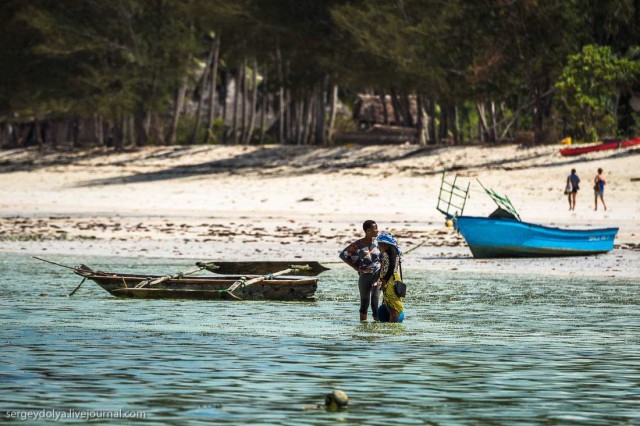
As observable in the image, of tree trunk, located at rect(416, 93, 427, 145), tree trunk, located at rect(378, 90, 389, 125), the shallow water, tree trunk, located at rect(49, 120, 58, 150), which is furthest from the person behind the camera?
tree trunk, located at rect(49, 120, 58, 150)

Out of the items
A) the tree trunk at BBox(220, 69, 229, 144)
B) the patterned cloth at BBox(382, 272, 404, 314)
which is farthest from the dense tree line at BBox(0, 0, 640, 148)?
the patterned cloth at BBox(382, 272, 404, 314)

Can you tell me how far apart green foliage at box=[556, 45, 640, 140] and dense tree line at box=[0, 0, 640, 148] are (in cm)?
7

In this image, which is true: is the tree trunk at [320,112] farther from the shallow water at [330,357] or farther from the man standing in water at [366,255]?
the man standing in water at [366,255]

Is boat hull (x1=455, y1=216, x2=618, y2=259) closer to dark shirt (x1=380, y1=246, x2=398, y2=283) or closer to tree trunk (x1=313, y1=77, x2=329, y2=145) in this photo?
dark shirt (x1=380, y1=246, x2=398, y2=283)

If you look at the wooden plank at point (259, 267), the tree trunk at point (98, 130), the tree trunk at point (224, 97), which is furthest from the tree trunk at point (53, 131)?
the wooden plank at point (259, 267)

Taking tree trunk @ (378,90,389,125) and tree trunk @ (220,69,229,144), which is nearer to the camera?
tree trunk @ (378,90,389,125)

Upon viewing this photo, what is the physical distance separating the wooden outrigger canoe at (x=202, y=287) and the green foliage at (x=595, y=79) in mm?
35495

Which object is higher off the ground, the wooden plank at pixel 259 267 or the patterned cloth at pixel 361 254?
the patterned cloth at pixel 361 254

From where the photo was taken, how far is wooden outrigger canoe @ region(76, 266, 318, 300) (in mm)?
23641

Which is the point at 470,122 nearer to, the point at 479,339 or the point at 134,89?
the point at 134,89

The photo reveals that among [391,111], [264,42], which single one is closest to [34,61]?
[264,42]

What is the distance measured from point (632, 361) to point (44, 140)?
286 ft

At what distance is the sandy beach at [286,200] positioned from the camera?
1422 inches

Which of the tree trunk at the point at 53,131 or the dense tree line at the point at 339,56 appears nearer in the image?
the dense tree line at the point at 339,56
